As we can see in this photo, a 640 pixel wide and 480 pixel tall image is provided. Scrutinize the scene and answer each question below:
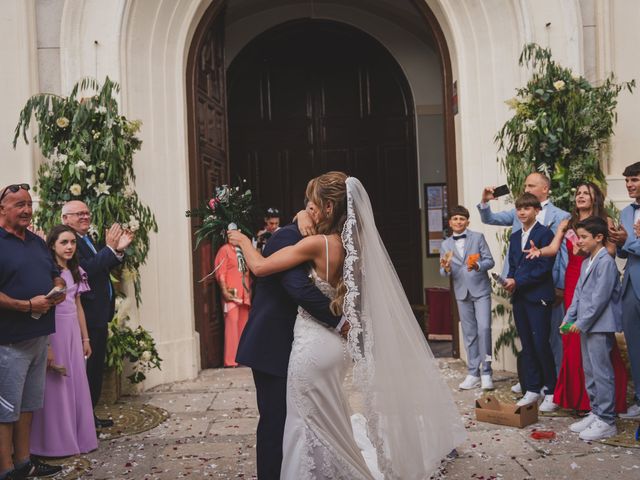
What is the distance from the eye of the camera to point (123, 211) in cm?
654

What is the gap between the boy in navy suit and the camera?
564cm

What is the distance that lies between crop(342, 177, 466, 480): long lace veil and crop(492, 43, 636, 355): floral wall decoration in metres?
3.37

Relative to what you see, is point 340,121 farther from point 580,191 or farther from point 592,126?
point 580,191

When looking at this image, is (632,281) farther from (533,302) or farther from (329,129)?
(329,129)

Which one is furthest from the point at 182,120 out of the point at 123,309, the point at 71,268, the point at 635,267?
the point at 635,267

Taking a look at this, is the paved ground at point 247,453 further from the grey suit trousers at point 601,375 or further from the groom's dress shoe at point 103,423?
the groom's dress shoe at point 103,423

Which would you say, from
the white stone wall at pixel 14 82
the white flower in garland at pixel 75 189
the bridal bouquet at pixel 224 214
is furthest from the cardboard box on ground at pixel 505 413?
the white stone wall at pixel 14 82

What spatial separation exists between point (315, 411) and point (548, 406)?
2.84 meters

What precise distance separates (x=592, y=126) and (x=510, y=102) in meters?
0.79

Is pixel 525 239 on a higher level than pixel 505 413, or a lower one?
higher

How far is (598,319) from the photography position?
4.92 m

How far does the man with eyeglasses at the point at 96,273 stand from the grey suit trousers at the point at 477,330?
3211mm

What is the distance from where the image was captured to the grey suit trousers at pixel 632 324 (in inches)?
193

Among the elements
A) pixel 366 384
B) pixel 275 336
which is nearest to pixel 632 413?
pixel 366 384
